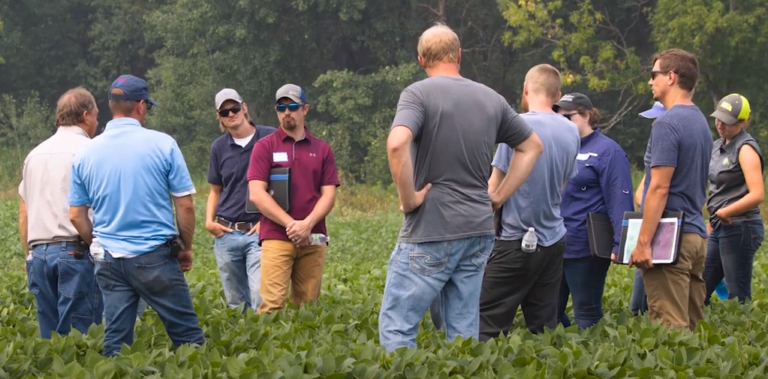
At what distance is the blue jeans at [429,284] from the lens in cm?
594

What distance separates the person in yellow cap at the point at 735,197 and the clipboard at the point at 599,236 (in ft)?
4.47

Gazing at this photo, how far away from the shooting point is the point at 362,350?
20.0 feet

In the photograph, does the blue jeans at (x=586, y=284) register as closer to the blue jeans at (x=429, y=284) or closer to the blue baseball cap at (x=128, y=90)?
the blue jeans at (x=429, y=284)

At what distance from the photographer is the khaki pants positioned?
7.04m

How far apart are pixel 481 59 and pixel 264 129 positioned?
39.1 metres

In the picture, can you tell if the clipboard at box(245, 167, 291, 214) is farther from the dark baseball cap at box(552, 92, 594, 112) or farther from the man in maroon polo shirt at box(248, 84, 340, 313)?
the dark baseball cap at box(552, 92, 594, 112)

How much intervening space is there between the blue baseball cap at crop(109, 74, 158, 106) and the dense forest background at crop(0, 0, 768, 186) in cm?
3147

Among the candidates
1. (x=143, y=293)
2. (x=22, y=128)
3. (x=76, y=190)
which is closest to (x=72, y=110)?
(x=76, y=190)

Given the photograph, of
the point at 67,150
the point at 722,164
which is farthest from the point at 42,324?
the point at 722,164

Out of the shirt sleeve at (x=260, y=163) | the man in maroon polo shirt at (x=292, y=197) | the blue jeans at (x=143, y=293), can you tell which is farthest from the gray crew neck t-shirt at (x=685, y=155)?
the blue jeans at (x=143, y=293)

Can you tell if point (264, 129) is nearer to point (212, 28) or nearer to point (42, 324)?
point (42, 324)

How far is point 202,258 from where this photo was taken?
1861 cm

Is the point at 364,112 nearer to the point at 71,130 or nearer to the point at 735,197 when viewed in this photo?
the point at 735,197

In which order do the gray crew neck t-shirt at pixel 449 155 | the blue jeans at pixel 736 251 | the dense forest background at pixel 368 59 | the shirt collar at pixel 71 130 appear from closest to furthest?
1. the gray crew neck t-shirt at pixel 449 155
2. the shirt collar at pixel 71 130
3. the blue jeans at pixel 736 251
4. the dense forest background at pixel 368 59
